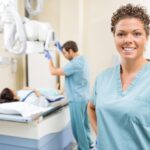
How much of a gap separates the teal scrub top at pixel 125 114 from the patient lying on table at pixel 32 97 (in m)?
1.18

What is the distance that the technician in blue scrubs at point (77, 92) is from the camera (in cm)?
254

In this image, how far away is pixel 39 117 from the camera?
198 cm

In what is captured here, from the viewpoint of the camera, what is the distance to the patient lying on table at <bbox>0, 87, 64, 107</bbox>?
7.58 feet

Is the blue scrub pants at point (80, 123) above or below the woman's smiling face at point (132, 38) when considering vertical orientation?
below

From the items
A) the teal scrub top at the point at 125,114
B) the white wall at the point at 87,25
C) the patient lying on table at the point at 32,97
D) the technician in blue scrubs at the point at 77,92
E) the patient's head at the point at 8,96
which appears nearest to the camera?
the teal scrub top at the point at 125,114

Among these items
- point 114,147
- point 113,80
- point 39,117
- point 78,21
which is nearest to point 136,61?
point 113,80

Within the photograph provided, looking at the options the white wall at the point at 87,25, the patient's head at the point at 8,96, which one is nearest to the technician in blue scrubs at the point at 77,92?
the patient's head at the point at 8,96

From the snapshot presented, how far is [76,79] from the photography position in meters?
2.59

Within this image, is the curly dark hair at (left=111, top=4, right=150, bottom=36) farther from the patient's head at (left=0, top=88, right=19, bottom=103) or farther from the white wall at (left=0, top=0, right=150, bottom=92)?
the white wall at (left=0, top=0, right=150, bottom=92)

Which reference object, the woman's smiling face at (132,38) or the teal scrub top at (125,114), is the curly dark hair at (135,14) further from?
the teal scrub top at (125,114)

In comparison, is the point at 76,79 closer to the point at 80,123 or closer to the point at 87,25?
the point at 80,123

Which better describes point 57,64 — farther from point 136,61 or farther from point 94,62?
point 136,61

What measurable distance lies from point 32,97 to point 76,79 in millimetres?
494

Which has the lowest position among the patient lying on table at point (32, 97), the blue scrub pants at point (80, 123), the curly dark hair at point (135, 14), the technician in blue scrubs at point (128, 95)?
the blue scrub pants at point (80, 123)
